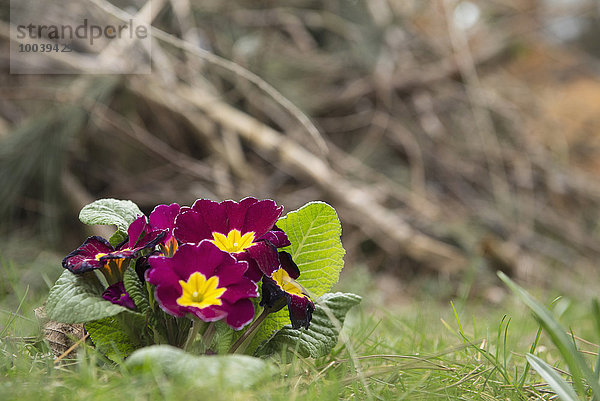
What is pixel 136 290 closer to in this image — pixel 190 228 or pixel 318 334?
pixel 190 228

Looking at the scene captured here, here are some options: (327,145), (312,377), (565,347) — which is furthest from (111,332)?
(327,145)

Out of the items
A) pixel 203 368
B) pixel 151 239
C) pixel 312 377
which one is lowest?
pixel 312 377

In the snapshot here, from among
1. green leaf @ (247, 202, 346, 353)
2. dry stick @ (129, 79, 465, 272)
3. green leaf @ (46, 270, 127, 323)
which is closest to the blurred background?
dry stick @ (129, 79, 465, 272)

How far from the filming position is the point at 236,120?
7.78 ft

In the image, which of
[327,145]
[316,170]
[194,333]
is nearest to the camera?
[194,333]

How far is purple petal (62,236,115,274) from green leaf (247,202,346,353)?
0.27 meters

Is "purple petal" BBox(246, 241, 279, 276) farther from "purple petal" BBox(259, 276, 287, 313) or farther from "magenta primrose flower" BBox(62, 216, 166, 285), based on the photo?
"magenta primrose flower" BBox(62, 216, 166, 285)

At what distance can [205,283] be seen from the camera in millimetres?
755

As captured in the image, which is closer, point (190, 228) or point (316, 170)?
point (190, 228)

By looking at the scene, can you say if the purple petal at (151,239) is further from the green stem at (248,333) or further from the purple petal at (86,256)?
the green stem at (248,333)

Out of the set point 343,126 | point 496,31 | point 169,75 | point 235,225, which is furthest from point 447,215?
point 235,225

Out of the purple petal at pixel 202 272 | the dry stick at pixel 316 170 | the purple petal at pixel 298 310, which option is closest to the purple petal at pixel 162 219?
the purple petal at pixel 202 272

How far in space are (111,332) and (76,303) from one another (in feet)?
0.33

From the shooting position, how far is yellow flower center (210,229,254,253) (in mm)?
812
